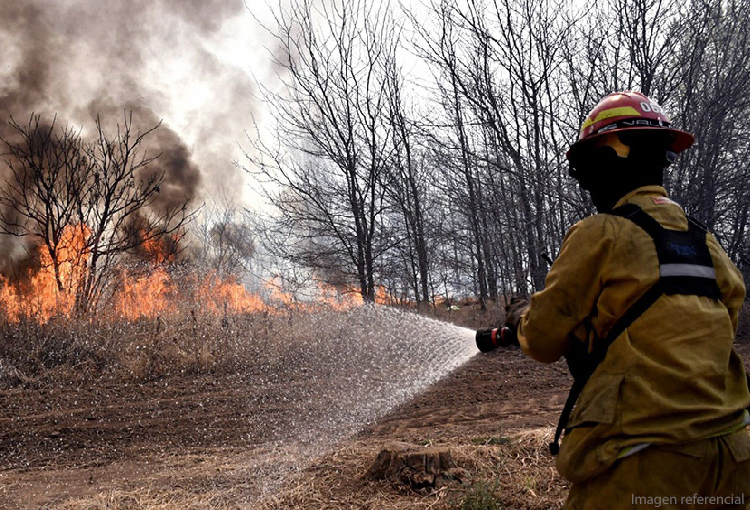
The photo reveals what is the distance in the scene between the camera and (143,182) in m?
11.7

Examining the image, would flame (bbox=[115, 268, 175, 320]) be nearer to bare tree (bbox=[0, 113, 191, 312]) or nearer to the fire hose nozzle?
bare tree (bbox=[0, 113, 191, 312])

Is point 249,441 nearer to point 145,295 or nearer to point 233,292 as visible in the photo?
point 145,295

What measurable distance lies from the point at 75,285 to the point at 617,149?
10.0 metres

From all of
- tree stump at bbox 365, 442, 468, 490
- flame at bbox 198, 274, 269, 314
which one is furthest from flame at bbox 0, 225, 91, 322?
tree stump at bbox 365, 442, 468, 490

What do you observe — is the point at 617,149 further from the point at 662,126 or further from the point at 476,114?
the point at 476,114

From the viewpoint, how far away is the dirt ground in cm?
387

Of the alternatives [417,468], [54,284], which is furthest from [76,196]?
[417,468]

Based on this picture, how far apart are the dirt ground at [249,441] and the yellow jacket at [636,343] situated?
6.13ft

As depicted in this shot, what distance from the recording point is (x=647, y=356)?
5.39ft

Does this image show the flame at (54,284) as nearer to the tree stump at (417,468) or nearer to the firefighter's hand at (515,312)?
the tree stump at (417,468)

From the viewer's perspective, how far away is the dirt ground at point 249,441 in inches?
152

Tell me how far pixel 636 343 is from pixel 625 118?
0.85 meters

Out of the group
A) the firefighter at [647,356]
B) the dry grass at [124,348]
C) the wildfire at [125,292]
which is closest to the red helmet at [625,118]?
the firefighter at [647,356]

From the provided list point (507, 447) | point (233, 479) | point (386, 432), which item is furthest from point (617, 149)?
point (386, 432)
